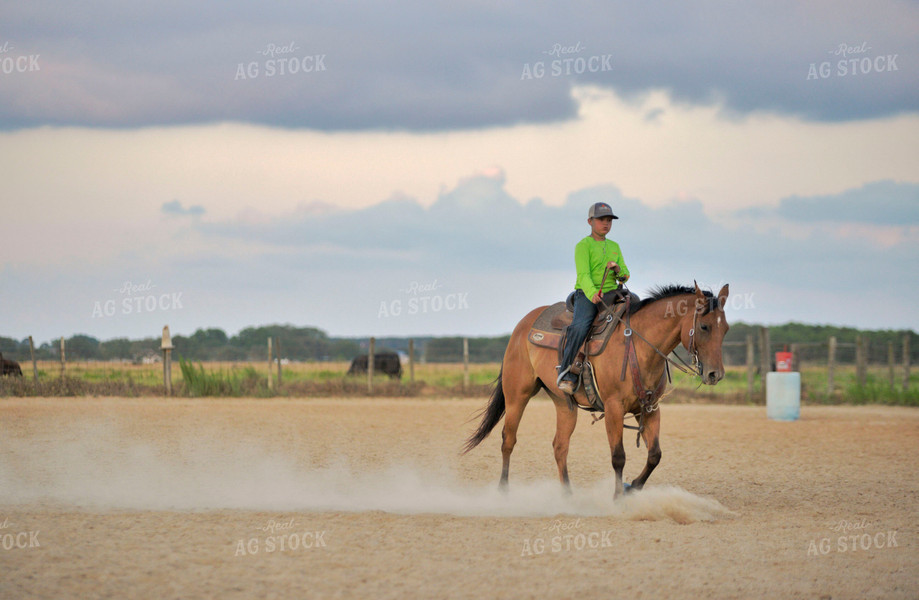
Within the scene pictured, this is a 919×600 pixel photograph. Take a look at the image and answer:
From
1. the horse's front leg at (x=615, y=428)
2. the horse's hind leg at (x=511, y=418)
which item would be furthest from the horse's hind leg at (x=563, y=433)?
the horse's front leg at (x=615, y=428)

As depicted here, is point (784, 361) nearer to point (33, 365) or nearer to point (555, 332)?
point (555, 332)

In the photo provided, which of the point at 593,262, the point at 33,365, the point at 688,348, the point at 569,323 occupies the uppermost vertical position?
the point at 593,262

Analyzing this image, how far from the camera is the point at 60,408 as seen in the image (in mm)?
19875

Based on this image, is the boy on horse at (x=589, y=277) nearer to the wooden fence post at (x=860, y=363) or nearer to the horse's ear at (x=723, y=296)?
the horse's ear at (x=723, y=296)

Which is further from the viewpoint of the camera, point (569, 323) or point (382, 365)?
point (382, 365)

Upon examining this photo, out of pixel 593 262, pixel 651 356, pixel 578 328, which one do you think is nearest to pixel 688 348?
pixel 651 356

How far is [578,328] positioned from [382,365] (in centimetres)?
2280

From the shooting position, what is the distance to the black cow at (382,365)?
30.8m

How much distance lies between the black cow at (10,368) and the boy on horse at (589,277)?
2162cm

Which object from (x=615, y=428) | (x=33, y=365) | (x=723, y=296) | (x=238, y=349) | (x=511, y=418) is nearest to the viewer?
(x=723, y=296)

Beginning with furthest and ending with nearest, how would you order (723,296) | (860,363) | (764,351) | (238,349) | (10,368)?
(238,349)
(860,363)
(10,368)
(764,351)
(723,296)

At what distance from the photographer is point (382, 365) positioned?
102ft

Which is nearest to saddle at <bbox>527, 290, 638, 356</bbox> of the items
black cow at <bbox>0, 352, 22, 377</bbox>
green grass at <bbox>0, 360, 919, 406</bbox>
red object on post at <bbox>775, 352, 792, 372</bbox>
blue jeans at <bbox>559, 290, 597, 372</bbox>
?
blue jeans at <bbox>559, 290, 597, 372</bbox>

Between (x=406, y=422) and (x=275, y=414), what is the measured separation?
123 inches
